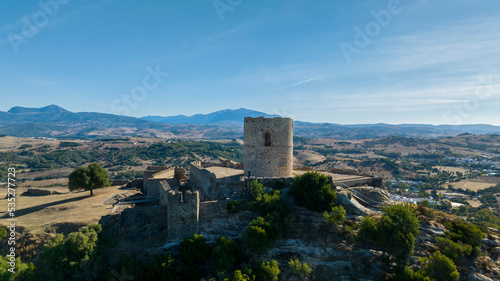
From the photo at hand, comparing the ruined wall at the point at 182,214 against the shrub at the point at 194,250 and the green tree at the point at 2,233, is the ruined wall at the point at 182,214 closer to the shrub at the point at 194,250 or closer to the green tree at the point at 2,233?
the shrub at the point at 194,250

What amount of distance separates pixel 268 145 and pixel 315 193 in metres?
7.50

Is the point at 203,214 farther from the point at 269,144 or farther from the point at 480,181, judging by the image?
the point at 480,181

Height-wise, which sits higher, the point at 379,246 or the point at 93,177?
the point at 93,177

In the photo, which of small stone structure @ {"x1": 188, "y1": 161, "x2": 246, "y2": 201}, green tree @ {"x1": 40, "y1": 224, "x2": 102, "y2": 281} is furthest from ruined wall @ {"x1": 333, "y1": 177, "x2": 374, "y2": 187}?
green tree @ {"x1": 40, "y1": 224, "x2": 102, "y2": 281}

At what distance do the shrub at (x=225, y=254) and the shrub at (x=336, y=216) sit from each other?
8629 mm

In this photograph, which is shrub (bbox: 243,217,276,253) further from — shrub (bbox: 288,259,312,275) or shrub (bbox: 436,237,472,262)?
shrub (bbox: 436,237,472,262)

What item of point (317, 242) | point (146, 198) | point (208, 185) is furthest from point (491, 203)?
point (146, 198)

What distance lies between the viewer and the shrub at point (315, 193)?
23984mm

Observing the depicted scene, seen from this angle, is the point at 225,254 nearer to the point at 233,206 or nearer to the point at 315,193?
the point at 233,206

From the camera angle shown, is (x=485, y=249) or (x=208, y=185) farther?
(x=208, y=185)

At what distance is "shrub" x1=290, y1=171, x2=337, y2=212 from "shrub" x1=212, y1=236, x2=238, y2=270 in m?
8.04

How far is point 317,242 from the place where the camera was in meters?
22.3

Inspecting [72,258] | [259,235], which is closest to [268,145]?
[259,235]

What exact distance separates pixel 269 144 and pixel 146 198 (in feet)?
58.9
